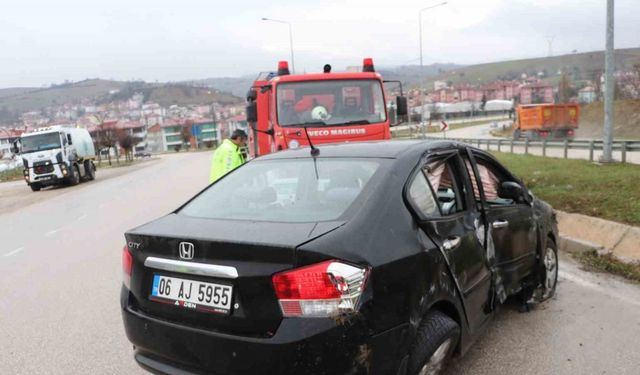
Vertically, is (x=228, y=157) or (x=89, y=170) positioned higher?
(x=228, y=157)

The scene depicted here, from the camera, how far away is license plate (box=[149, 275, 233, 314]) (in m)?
2.54

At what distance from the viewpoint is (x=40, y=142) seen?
2341 centimetres

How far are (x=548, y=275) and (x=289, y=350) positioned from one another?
10.9 ft

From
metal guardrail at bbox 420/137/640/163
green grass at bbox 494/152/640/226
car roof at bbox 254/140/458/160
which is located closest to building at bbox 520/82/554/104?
metal guardrail at bbox 420/137/640/163

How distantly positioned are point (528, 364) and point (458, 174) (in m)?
1.36

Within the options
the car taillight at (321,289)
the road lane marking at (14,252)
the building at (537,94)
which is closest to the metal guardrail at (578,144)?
the car taillight at (321,289)

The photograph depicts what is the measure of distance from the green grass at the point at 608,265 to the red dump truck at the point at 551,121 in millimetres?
32092

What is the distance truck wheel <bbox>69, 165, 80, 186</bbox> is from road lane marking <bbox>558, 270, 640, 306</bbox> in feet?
75.8

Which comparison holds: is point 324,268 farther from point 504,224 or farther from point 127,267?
point 504,224

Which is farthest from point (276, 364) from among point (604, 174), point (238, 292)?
point (604, 174)

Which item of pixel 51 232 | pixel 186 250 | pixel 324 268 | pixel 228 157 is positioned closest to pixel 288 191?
pixel 186 250

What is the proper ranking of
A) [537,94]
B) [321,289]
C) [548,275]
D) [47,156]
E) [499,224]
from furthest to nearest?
[537,94] < [47,156] < [548,275] < [499,224] < [321,289]

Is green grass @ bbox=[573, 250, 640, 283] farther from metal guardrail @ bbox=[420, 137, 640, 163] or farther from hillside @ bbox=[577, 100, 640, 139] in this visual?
hillside @ bbox=[577, 100, 640, 139]

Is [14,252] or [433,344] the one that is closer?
[433,344]
